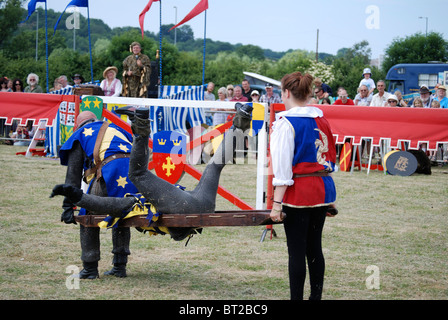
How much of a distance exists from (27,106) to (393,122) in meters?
5.17

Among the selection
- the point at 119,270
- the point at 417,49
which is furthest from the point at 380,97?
the point at 417,49

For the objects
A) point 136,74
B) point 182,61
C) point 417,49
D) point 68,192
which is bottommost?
point 68,192

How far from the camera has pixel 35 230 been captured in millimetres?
7320

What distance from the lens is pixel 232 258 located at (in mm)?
6383

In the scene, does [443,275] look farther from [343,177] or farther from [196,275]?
[343,177]

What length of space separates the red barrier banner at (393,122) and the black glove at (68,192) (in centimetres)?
319

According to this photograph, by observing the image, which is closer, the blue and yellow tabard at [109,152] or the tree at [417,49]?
the blue and yellow tabard at [109,152]

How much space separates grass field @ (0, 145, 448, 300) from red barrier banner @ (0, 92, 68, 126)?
3.88 feet

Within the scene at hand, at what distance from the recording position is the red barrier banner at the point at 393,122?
7.61m

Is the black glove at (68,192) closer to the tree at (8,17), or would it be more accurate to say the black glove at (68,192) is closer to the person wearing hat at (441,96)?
the person wearing hat at (441,96)

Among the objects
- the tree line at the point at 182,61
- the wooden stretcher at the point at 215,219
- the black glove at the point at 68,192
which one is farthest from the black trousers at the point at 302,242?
the tree line at the point at 182,61

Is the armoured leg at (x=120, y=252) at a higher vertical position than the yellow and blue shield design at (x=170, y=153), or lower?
lower

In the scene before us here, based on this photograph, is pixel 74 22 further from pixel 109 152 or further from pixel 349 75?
pixel 349 75
